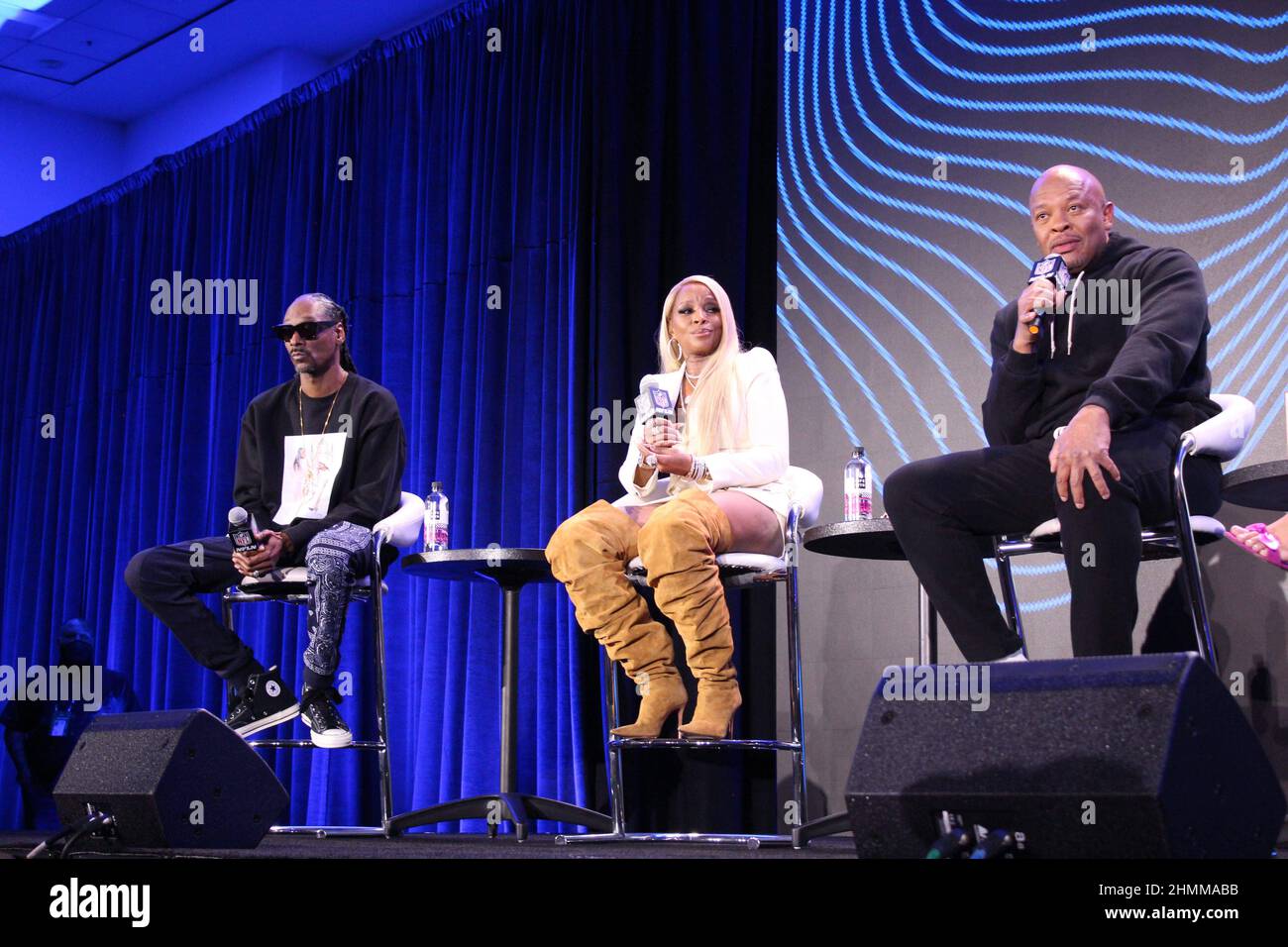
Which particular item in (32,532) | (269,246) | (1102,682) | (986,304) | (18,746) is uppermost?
(269,246)

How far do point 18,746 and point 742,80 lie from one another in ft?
13.6

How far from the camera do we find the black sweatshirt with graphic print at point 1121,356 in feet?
8.04

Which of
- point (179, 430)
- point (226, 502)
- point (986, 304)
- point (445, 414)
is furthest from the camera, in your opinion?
point (179, 430)

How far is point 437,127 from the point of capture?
195 inches

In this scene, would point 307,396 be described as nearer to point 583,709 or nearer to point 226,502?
point 583,709

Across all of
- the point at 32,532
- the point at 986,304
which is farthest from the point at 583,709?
the point at 32,532

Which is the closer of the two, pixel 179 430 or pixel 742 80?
pixel 742 80

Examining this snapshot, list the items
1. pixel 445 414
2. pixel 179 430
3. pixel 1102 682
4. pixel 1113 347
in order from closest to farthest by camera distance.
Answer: pixel 1102 682
pixel 1113 347
pixel 445 414
pixel 179 430

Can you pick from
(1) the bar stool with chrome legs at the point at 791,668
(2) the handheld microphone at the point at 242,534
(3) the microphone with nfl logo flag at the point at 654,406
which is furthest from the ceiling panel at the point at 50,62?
(1) the bar stool with chrome legs at the point at 791,668

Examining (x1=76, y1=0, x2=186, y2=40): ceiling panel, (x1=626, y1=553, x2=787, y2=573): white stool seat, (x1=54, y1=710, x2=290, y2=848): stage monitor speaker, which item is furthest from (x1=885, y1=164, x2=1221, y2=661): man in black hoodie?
(x1=76, y1=0, x2=186, y2=40): ceiling panel

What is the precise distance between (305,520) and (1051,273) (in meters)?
1.90

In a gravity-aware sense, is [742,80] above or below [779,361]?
above

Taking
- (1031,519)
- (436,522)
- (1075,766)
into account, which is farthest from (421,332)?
(1075,766)

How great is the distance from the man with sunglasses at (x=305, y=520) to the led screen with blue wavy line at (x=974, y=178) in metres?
1.21
